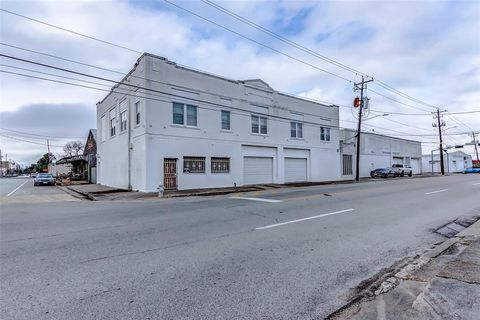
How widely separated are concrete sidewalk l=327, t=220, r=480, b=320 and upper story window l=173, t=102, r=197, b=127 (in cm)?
1787

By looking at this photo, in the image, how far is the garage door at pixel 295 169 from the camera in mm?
28297

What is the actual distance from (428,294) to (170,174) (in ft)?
59.1

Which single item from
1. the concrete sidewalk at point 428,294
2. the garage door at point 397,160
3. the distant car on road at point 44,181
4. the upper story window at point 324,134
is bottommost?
the concrete sidewalk at point 428,294

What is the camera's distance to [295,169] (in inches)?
1144

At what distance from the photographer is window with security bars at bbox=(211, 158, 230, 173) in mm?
22564

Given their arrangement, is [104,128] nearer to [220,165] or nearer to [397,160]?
[220,165]

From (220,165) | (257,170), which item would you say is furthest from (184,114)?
(257,170)

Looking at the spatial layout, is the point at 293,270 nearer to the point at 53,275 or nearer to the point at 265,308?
the point at 265,308

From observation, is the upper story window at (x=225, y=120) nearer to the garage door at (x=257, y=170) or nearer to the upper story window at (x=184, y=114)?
the upper story window at (x=184, y=114)

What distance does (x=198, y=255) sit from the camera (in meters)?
5.57

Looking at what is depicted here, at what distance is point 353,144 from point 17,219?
36378mm

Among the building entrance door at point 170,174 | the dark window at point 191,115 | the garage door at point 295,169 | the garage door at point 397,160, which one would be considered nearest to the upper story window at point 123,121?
the dark window at point 191,115

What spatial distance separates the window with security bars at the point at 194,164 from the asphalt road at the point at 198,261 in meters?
11.1

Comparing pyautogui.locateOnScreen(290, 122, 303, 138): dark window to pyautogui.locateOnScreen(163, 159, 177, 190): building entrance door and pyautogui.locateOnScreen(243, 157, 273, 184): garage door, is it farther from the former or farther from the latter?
pyautogui.locateOnScreen(163, 159, 177, 190): building entrance door
